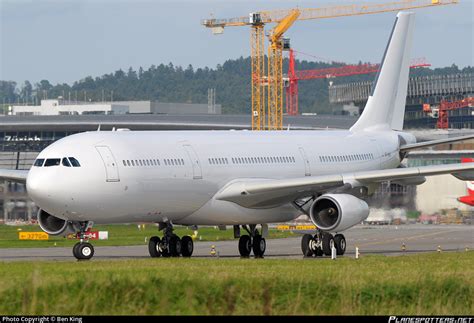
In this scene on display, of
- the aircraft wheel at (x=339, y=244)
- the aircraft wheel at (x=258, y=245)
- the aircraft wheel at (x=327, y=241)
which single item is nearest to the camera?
the aircraft wheel at (x=327, y=241)

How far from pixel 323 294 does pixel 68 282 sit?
5.05m

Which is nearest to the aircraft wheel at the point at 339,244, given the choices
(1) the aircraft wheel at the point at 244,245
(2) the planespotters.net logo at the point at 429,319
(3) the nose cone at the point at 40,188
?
(1) the aircraft wheel at the point at 244,245

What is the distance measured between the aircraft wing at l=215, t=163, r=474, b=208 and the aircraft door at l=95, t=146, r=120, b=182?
563cm

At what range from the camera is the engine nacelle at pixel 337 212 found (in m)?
43.4

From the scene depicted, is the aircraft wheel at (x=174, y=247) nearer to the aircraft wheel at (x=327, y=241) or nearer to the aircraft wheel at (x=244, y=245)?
the aircraft wheel at (x=244, y=245)

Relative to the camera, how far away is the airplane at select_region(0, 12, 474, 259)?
131 ft

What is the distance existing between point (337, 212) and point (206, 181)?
5.18 meters

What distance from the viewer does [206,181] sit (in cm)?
4409

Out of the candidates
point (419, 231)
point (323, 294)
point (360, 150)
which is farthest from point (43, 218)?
point (419, 231)

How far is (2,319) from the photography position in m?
18.3

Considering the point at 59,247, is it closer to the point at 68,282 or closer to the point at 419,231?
the point at 419,231

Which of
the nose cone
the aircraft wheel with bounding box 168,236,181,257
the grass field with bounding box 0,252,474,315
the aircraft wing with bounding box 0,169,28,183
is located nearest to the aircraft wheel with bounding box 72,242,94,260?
the nose cone

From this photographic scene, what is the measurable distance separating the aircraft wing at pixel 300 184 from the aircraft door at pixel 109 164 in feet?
18.5

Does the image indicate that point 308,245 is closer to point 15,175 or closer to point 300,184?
point 300,184
